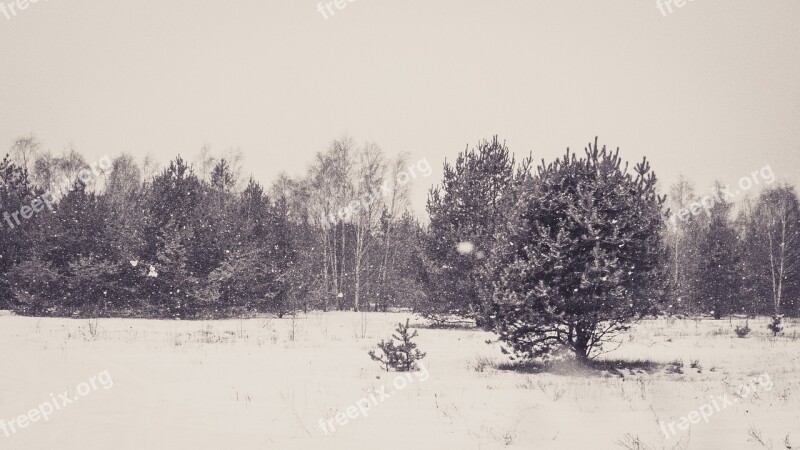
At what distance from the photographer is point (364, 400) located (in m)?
9.44

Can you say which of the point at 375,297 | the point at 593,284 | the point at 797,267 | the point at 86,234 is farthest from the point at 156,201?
the point at 797,267

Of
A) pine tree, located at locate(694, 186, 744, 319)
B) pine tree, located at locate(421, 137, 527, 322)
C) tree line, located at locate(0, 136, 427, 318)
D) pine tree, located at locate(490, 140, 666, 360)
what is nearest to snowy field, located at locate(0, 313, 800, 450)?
pine tree, located at locate(490, 140, 666, 360)

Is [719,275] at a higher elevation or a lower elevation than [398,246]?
lower

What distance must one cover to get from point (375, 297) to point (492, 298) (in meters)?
40.1

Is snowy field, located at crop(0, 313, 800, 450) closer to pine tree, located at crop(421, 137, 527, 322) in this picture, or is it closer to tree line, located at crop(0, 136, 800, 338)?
tree line, located at crop(0, 136, 800, 338)

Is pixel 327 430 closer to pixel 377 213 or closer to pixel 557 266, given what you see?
pixel 557 266

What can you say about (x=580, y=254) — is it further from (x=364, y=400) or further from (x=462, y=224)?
(x=462, y=224)

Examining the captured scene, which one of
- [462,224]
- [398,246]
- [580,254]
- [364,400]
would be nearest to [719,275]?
[462,224]

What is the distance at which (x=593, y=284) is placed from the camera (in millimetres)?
11984

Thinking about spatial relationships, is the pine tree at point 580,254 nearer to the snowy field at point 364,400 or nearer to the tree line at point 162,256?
the snowy field at point 364,400

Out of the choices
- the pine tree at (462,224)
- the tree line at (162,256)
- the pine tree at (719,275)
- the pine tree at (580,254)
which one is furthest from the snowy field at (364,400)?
the pine tree at (719,275)

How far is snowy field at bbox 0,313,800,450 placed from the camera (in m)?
7.02

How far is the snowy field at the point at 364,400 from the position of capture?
276 inches

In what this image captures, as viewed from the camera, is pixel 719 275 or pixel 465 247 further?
pixel 719 275
